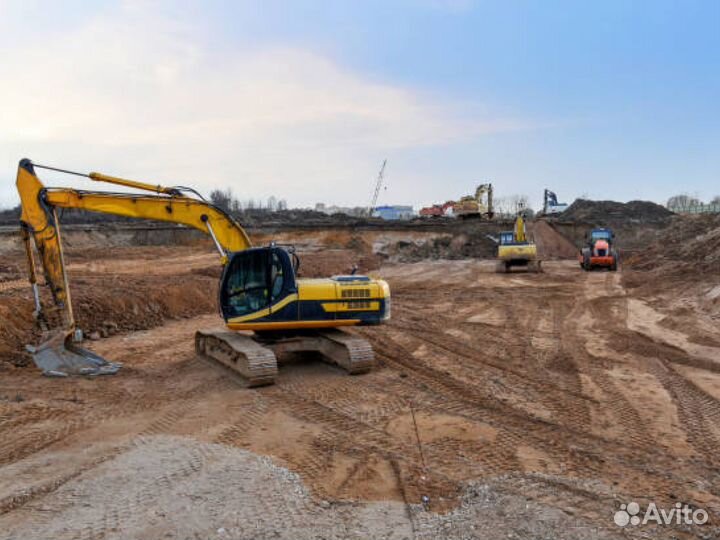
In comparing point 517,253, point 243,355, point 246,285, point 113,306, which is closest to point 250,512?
point 243,355

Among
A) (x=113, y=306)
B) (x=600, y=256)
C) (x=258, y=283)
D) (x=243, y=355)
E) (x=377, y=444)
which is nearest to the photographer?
(x=377, y=444)

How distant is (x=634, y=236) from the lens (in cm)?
4909

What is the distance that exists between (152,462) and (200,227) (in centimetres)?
481

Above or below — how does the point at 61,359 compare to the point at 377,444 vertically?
above

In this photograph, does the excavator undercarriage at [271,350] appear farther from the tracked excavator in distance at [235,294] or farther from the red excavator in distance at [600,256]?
the red excavator in distance at [600,256]

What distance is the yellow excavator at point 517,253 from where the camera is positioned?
89.4 feet

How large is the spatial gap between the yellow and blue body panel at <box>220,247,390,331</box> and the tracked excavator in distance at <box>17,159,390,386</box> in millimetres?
15

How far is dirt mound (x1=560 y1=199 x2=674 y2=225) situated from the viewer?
170 feet

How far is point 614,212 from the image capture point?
5628 centimetres

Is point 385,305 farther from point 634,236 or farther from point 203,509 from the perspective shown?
point 634,236

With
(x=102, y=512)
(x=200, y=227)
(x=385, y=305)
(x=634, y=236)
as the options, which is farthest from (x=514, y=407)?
(x=634, y=236)

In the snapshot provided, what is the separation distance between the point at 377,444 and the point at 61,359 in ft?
18.4

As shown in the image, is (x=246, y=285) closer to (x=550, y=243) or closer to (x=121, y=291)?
(x=121, y=291)

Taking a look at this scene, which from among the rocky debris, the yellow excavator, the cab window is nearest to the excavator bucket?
the cab window
